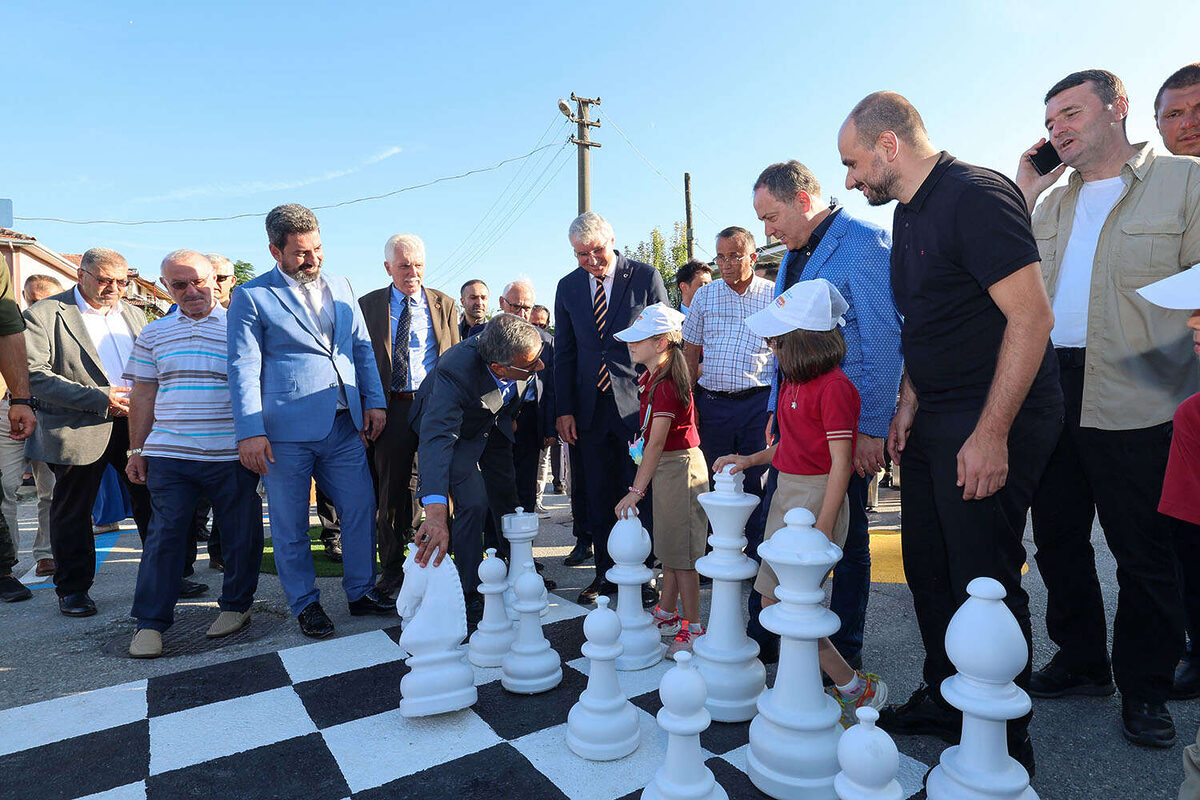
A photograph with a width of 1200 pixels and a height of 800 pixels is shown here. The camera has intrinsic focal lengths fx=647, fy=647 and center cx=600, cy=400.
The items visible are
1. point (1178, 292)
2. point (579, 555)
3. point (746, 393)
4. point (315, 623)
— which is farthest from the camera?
point (579, 555)

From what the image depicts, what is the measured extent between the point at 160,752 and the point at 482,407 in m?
1.40

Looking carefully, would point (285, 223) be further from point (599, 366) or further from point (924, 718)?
point (924, 718)

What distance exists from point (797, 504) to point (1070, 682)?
3.19 ft

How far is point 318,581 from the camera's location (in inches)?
127

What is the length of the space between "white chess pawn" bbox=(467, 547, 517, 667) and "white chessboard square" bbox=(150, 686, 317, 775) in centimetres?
54

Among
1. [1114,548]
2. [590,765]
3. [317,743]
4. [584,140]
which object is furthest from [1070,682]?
[584,140]

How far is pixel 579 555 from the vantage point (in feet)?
11.4

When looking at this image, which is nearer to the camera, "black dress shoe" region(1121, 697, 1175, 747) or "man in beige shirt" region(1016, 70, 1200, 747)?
"black dress shoe" region(1121, 697, 1175, 747)

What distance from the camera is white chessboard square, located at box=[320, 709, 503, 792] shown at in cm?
152

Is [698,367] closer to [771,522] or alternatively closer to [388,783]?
[771,522]

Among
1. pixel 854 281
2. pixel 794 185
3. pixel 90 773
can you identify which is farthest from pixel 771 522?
pixel 90 773

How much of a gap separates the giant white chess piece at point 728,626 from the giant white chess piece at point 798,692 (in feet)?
0.79

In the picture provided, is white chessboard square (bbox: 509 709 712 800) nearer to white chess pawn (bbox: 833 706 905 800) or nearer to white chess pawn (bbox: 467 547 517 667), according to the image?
white chess pawn (bbox: 833 706 905 800)

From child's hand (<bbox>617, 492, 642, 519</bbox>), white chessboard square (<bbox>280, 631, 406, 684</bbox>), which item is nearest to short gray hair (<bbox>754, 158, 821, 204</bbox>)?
child's hand (<bbox>617, 492, 642, 519</bbox>)
